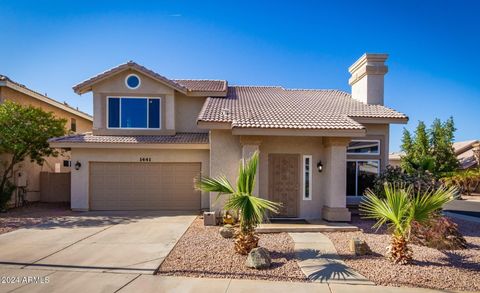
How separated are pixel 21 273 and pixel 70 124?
720 inches

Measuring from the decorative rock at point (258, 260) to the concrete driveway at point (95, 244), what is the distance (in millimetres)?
2061

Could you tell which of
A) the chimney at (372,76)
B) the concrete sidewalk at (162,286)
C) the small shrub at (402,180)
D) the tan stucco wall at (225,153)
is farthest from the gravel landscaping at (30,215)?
the chimney at (372,76)

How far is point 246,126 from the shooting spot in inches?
426

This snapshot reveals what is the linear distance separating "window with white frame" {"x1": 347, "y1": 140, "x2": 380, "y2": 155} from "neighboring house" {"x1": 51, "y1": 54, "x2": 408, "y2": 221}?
1.7 inches

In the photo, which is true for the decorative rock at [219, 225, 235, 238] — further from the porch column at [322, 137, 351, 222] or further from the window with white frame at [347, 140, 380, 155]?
the window with white frame at [347, 140, 380, 155]

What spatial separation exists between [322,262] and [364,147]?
785 cm

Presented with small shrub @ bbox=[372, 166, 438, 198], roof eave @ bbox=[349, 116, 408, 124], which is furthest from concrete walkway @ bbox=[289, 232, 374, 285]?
roof eave @ bbox=[349, 116, 408, 124]

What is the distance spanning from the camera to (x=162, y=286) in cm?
589

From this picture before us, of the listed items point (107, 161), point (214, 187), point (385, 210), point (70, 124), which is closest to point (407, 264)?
point (385, 210)

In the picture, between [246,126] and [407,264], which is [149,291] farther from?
[246,126]

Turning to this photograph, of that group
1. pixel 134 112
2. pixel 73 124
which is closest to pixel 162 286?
pixel 134 112

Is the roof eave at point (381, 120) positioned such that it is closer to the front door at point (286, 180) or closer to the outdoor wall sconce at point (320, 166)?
the outdoor wall sconce at point (320, 166)

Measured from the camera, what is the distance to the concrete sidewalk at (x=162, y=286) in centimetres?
573

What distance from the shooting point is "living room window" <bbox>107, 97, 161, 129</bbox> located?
15.7 metres
